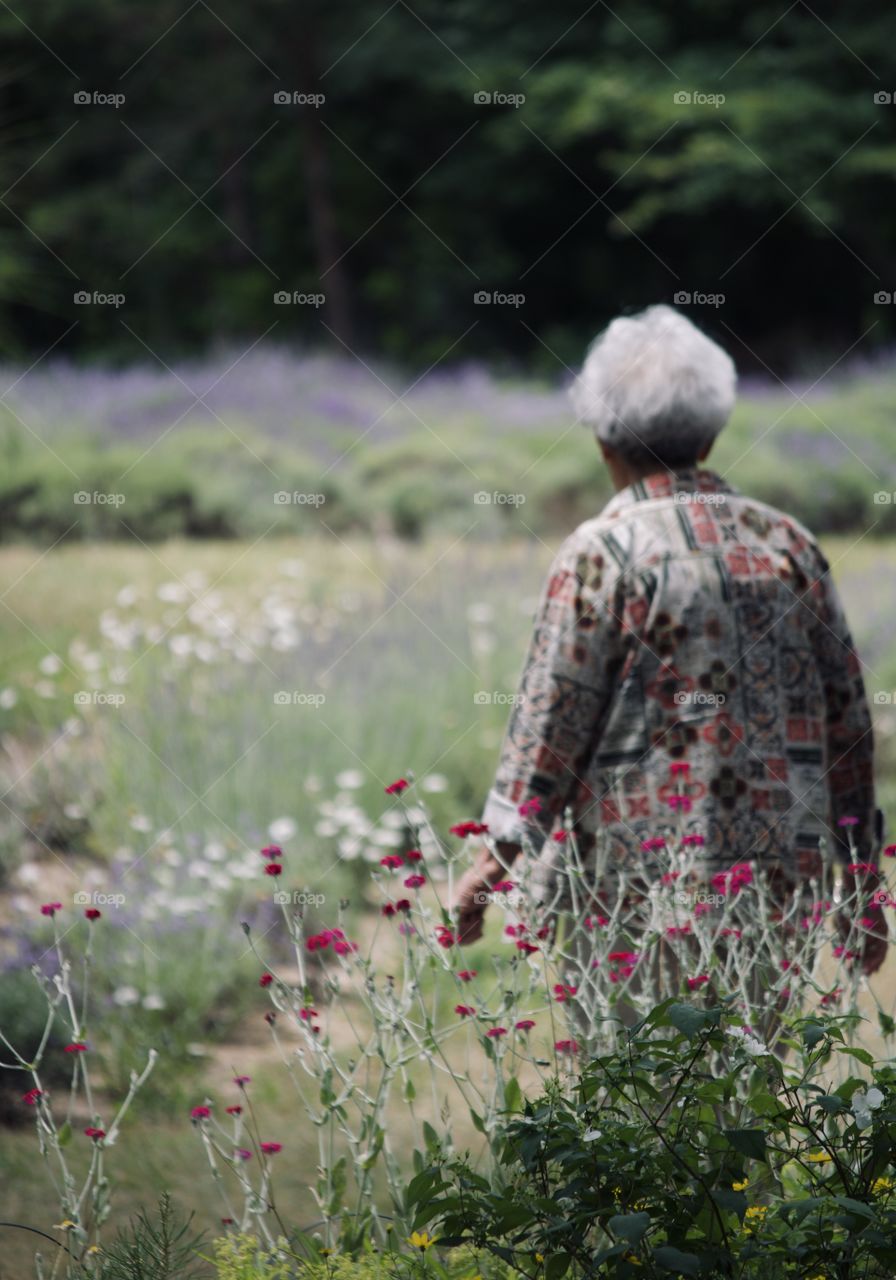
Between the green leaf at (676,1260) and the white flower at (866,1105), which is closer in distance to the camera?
the green leaf at (676,1260)

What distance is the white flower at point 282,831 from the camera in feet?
14.9

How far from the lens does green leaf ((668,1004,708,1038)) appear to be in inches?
63.3

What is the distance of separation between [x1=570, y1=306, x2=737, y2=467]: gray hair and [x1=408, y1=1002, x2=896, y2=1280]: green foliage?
110 cm

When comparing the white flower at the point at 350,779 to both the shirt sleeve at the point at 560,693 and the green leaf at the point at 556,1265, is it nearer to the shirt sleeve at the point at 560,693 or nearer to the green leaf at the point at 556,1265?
the shirt sleeve at the point at 560,693

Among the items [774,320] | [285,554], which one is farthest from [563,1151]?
[774,320]

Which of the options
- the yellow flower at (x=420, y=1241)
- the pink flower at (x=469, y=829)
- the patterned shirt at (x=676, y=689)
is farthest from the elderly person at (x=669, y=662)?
the yellow flower at (x=420, y=1241)

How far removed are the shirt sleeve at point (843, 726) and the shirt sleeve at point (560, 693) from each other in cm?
39

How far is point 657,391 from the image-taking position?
8.14 ft

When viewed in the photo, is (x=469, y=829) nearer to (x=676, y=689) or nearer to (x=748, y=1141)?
(x=676, y=689)

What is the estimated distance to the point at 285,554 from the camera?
8.61 metres

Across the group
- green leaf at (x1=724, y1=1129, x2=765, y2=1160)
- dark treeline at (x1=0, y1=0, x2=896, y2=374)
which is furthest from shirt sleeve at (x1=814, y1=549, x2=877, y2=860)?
dark treeline at (x1=0, y1=0, x2=896, y2=374)

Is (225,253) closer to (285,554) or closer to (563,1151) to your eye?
(285,554)

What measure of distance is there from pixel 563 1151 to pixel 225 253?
17.5 m

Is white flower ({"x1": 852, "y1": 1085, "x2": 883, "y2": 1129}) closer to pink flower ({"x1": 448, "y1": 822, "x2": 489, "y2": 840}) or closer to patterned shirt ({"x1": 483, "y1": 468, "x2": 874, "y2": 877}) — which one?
pink flower ({"x1": 448, "y1": 822, "x2": 489, "y2": 840})
